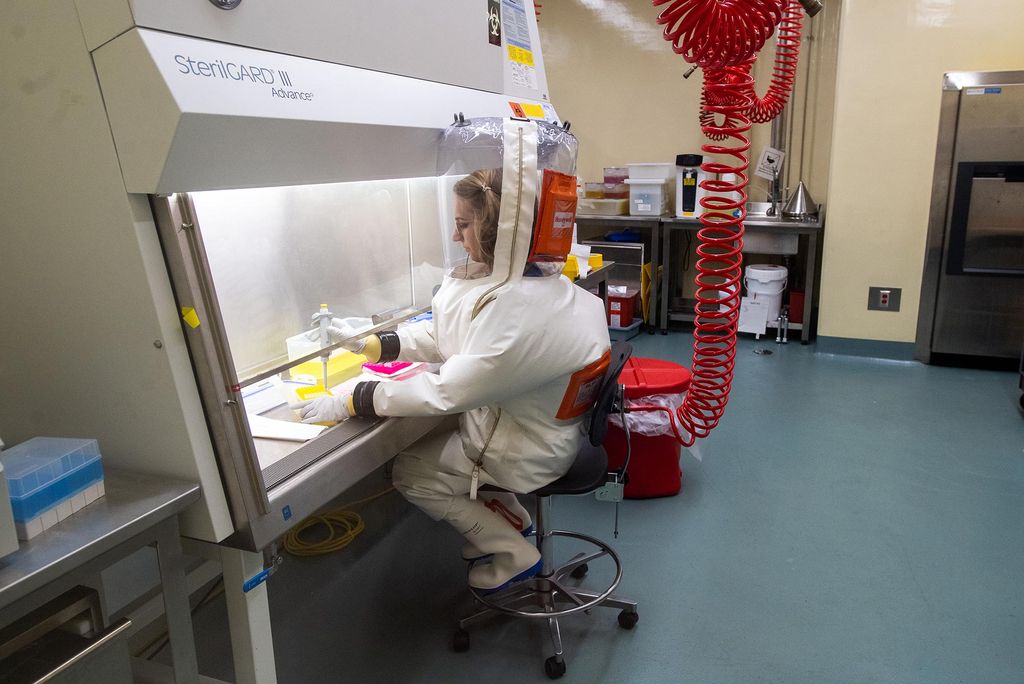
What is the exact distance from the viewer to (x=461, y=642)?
75.7 inches

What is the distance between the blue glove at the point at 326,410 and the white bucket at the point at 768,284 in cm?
367

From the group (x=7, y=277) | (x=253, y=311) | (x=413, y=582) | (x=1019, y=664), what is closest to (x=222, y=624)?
(x=413, y=582)

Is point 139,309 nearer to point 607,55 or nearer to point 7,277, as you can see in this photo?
point 7,277

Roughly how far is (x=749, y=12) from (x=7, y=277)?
5.87 feet

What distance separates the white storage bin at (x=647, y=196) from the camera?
16.0ft

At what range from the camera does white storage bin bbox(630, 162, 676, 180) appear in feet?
15.9

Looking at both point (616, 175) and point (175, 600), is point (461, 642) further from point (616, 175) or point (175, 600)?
point (616, 175)

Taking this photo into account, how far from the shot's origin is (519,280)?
5.20 ft

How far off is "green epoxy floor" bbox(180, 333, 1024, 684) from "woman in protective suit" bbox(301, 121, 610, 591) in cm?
28

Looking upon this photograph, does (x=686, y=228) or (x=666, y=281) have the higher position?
(x=686, y=228)

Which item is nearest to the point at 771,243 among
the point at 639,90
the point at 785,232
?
the point at 785,232

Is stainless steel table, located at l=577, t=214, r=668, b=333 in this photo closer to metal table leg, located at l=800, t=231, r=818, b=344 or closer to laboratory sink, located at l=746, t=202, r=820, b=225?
laboratory sink, located at l=746, t=202, r=820, b=225

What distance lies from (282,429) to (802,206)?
404 cm

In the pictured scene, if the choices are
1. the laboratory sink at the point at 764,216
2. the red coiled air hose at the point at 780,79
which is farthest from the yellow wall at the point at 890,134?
the red coiled air hose at the point at 780,79
